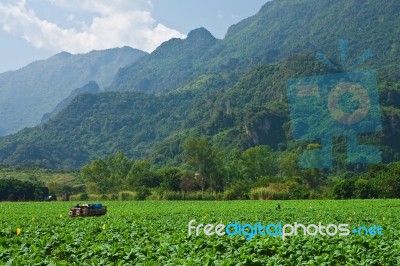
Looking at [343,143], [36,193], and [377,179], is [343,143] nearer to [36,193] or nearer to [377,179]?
[377,179]

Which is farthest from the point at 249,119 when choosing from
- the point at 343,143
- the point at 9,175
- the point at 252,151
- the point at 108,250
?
the point at 108,250

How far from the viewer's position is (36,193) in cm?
8738

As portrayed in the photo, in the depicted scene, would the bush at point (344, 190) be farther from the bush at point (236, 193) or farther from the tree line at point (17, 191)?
the tree line at point (17, 191)

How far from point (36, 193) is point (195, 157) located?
108ft
